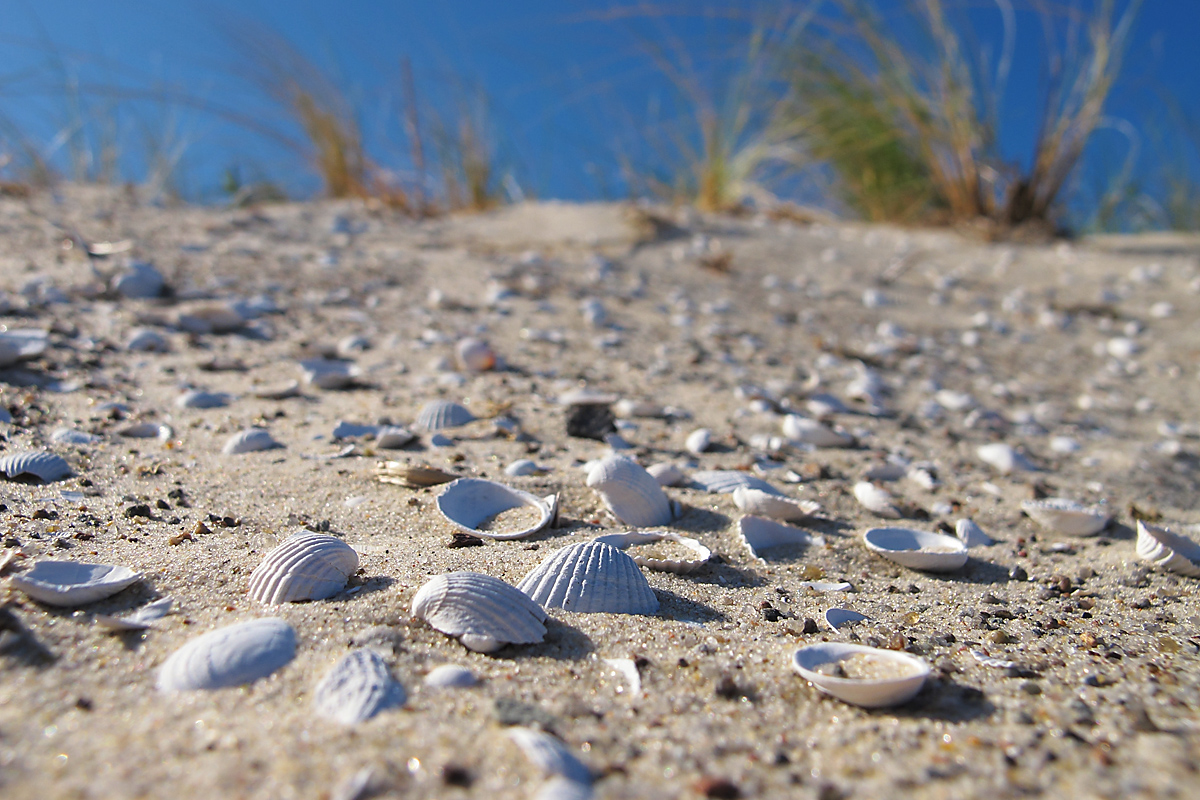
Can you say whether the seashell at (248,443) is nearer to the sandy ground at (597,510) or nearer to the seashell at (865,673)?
the sandy ground at (597,510)

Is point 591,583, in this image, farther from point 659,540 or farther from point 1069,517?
point 1069,517

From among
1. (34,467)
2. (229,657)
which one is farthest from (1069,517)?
(34,467)

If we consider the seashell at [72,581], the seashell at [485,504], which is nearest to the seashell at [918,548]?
the seashell at [485,504]

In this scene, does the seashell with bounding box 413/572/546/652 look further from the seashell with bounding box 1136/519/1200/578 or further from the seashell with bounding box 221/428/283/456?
the seashell with bounding box 1136/519/1200/578

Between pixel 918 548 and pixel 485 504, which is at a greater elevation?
pixel 485 504

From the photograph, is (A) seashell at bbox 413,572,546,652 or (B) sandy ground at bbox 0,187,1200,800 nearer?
(B) sandy ground at bbox 0,187,1200,800

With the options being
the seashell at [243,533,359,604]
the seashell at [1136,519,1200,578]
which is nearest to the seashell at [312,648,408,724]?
the seashell at [243,533,359,604]

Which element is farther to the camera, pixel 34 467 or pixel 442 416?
pixel 442 416
